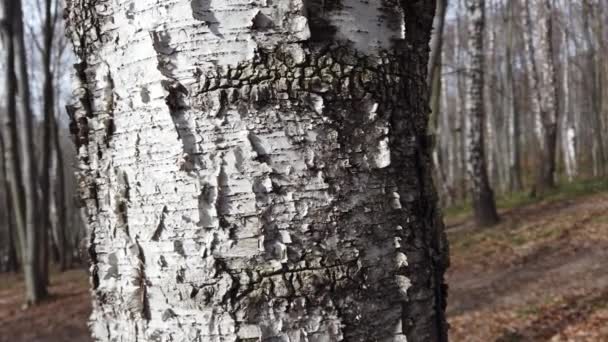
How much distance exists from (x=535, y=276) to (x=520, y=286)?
45 cm

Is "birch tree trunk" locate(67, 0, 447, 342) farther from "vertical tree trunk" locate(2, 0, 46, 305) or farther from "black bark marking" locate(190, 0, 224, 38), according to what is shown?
"vertical tree trunk" locate(2, 0, 46, 305)

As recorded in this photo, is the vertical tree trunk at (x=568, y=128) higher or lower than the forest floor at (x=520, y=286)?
higher

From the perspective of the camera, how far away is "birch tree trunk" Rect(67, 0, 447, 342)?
890 mm

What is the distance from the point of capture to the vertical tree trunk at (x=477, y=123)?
34.6ft

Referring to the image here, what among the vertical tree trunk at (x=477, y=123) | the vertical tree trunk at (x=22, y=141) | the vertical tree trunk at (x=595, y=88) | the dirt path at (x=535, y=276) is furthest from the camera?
the vertical tree trunk at (x=595, y=88)

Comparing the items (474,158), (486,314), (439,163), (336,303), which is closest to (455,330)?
(486,314)

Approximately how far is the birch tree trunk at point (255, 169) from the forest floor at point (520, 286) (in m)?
5.52

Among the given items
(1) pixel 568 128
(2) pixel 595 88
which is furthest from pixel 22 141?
(2) pixel 595 88

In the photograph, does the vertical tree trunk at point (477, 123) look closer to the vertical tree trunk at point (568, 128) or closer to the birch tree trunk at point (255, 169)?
the birch tree trunk at point (255, 169)

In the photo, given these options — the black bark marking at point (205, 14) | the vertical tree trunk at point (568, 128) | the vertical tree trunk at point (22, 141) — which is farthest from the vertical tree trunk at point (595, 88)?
the black bark marking at point (205, 14)

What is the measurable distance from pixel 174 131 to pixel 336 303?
377 mm

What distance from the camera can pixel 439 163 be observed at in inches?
738

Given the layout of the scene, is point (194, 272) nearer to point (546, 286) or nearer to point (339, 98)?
point (339, 98)

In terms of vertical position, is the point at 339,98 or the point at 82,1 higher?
the point at 82,1
